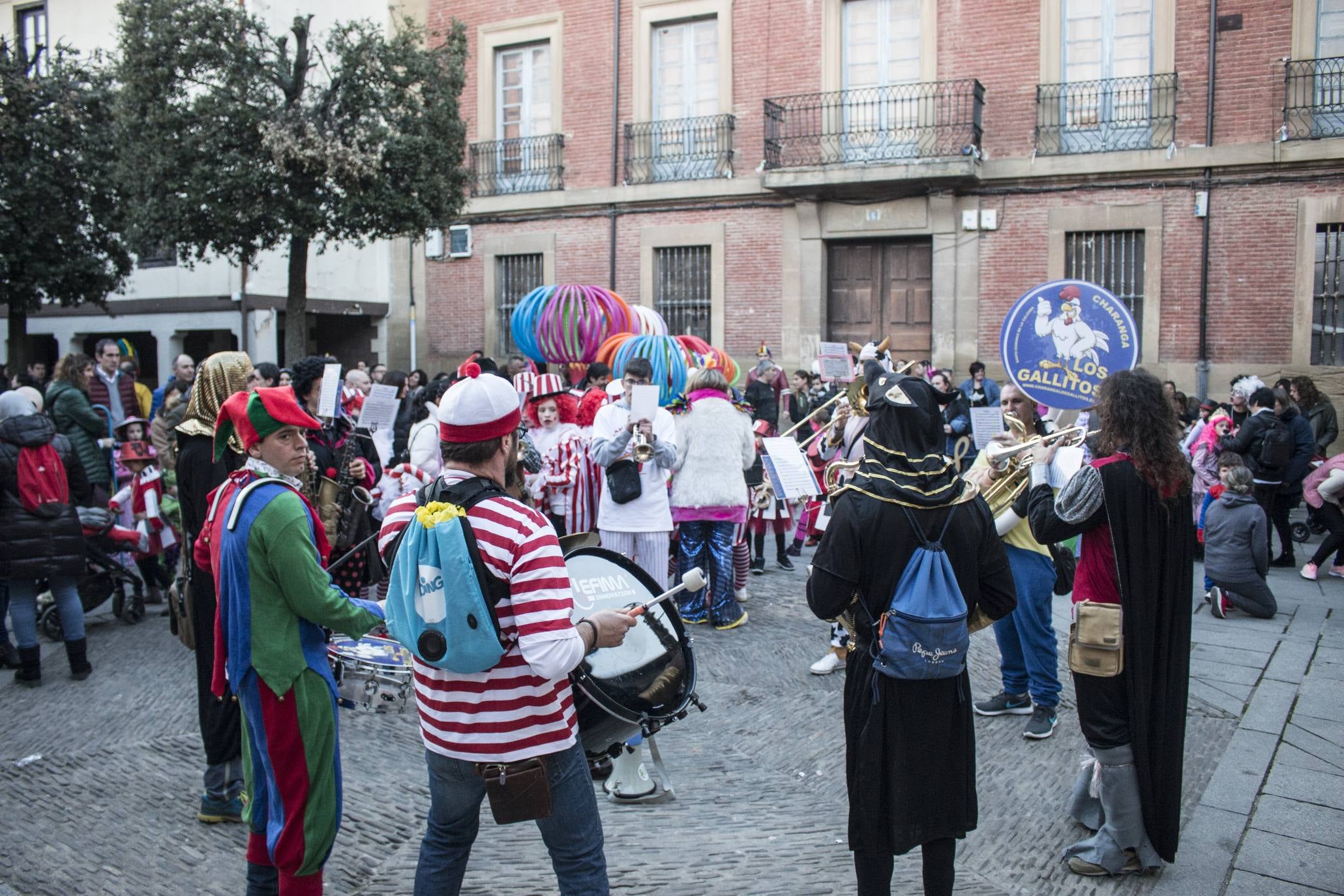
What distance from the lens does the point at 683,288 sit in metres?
19.3

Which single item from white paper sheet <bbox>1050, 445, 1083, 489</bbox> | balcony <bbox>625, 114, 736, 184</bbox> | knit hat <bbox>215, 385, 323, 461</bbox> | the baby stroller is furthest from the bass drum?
balcony <bbox>625, 114, 736, 184</bbox>

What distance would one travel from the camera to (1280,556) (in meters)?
10.3

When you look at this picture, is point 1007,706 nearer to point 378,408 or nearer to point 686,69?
Answer: point 378,408

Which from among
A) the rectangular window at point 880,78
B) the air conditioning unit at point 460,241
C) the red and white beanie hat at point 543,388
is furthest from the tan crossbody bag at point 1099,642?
the air conditioning unit at point 460,241

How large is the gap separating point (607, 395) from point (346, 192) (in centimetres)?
948

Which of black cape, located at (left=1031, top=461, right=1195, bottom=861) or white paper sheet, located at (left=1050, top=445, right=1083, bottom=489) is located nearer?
black cape, located at (left=1031, top=461, right=1195, bottom=861)

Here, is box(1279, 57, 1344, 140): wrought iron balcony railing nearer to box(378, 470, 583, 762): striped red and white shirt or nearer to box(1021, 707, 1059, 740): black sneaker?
box(1021, 707, 1059, 740): black sneaker

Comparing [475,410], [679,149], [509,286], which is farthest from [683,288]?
[475,410]

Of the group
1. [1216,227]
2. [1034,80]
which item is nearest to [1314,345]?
[1216,227]

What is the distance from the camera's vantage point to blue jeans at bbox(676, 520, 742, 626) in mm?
7613

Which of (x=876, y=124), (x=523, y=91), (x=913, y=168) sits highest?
(x=523, y=91)

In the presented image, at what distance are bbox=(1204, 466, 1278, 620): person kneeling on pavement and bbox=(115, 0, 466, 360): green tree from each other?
1155 centimetres

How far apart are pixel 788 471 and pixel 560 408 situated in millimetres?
1618

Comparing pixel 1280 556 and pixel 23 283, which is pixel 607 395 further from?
pixel 23 283
